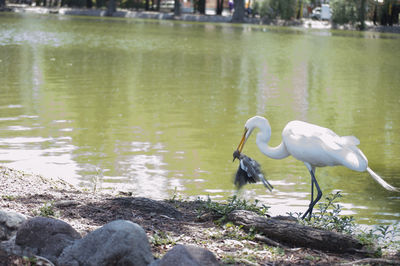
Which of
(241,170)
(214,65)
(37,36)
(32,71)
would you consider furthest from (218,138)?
(37,36)

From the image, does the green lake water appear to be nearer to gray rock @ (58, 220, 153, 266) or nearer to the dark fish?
the dark fish

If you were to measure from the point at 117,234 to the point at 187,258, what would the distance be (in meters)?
0.49

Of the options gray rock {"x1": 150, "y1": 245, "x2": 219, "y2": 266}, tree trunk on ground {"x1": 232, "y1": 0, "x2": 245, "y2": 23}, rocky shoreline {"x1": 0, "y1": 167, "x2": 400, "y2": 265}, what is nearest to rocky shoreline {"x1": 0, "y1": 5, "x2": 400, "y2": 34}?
tree trunk on ground {"x1": 232, "y1": 0, "x2": 245, "y2": 23}

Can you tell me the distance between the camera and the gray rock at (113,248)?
3.96m

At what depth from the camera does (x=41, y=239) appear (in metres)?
4.21

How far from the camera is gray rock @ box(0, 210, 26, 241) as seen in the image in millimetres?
4305

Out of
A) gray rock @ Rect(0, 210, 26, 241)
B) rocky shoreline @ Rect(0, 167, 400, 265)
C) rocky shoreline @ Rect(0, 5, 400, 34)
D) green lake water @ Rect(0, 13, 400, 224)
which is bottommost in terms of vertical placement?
green lake water @ Rect(0, 13, 400, 224)

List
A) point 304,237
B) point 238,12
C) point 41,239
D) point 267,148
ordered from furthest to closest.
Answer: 1. point 238,12
2. point 267,148
3. point 304,237
4. point 41,239

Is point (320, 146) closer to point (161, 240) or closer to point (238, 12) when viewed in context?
point (161, 240)

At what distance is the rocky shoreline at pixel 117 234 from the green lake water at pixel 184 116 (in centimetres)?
189

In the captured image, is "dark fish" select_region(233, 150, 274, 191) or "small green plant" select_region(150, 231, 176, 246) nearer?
"small green plant" select_region(150, 231, 176, 246)

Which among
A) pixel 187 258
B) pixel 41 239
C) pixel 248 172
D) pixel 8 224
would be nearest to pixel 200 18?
pixel 248 172

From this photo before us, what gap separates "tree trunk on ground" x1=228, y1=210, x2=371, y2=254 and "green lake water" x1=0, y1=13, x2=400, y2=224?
2.24 m

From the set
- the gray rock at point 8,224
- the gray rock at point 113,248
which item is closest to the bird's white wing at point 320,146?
the gray rock at point 113,248
